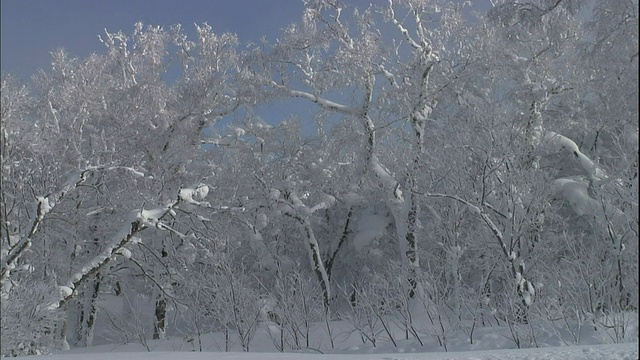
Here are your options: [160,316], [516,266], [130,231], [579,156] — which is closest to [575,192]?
[579,156]

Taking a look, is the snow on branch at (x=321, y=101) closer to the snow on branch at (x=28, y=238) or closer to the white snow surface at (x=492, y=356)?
the snow on branch at (x=28, y=238)

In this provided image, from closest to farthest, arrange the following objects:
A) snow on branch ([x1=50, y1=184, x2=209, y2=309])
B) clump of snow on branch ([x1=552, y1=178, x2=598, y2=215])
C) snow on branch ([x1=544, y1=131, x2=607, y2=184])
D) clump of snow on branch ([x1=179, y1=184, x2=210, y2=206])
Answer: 1. snow on branch ([x1=50, y1=184, x2=209, y2=309])
2. clump of snow on branch ([x1=179, y1=184, x2=210, y2=206])
3. snow on branch ([x1=544, y1=131, x2=607, y2=184])
4. clump of snow on branch ([x1=552, y1=178, x2=598, y2=215])

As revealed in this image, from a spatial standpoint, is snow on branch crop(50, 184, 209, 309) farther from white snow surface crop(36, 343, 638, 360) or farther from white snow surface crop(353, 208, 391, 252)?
white snow surface crop(353, 208, 391, 252)

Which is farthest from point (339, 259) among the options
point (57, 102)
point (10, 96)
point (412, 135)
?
point (10, 96)

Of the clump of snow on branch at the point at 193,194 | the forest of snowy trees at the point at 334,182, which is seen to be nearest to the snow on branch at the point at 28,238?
the forest of snowy trees at the point at 334,182

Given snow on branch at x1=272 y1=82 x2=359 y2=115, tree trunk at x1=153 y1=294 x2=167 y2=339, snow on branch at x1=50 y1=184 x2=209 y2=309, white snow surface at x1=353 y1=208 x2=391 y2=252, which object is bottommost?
tree trunk at x1=153 y1=294 x2=167 y2=339

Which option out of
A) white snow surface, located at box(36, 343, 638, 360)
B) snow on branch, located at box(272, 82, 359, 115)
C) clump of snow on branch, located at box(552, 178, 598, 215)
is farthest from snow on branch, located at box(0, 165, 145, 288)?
clump of snow on branch, located at box(552, 178, 598, 215)

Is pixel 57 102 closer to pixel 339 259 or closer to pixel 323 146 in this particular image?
Answer: pixel 323 146

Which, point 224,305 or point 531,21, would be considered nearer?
point 531,21

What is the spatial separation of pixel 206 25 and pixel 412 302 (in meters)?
14.4

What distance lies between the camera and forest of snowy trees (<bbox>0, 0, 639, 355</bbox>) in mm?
15734

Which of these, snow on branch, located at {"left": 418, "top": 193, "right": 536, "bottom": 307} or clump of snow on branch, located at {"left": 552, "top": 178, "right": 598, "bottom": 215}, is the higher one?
clump of snow on branch, located at {"left": 552, "top": 178, "right": 598, "bottom": 215}

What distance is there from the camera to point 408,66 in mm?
23891

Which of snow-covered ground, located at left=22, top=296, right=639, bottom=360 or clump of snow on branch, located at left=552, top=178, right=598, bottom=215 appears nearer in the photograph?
snow-covered ground, located at left=22, top=296, right=639, bottom=360
